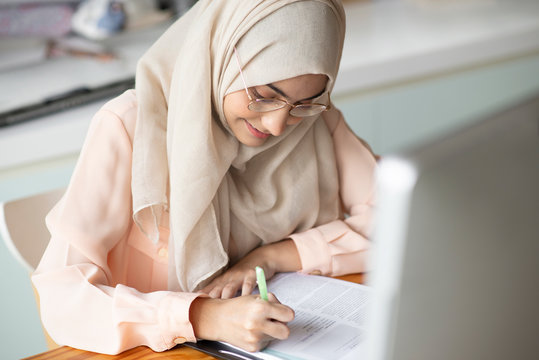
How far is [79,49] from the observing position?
2.37m

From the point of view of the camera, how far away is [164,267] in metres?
1.19

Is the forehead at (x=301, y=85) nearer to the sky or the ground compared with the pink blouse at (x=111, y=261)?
nearer to the sky

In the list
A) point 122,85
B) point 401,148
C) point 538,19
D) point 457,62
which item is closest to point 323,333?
point 401,148

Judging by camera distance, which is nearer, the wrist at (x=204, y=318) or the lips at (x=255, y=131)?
the wrist at (x=204, y=318)

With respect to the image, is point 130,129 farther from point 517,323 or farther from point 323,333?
point 517,323

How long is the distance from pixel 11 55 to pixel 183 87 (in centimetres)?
156

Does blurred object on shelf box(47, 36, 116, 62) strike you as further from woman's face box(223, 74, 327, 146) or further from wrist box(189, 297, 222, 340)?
wrist box(189, 297, 222, 340)

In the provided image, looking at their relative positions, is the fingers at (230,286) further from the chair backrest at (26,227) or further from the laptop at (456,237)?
the laptop at (456,237)

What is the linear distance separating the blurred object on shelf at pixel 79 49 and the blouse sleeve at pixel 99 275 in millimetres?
1320

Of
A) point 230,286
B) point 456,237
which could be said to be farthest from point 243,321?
point 456,237

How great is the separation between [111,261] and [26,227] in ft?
0.60

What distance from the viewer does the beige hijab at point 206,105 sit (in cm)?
101

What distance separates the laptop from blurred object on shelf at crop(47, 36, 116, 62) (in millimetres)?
2018

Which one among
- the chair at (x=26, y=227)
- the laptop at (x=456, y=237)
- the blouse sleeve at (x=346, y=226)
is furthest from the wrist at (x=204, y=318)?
the laptop at (x=456, y=237)
